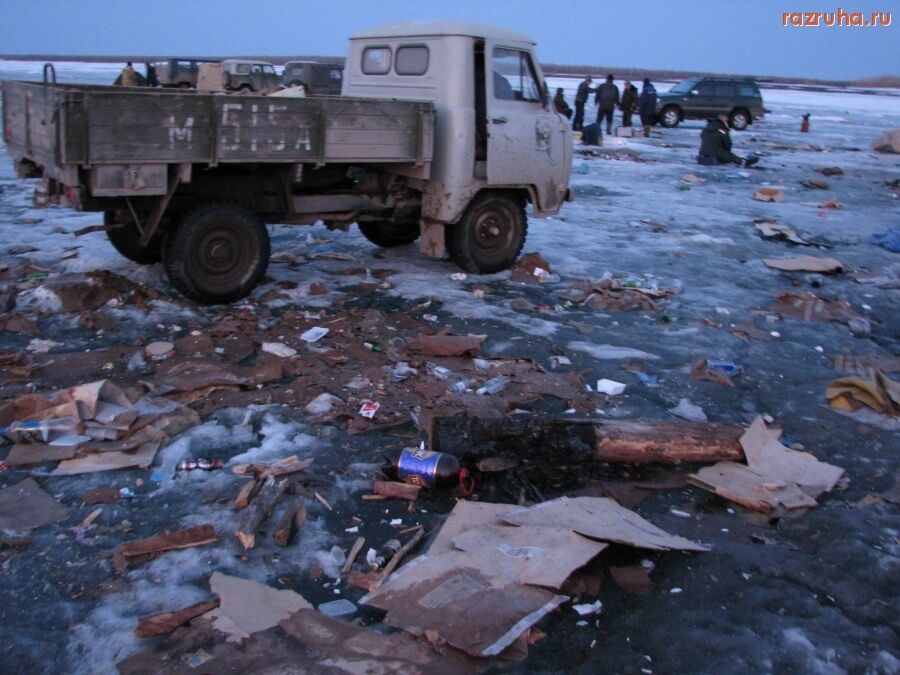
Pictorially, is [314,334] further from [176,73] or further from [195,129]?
[176,73]

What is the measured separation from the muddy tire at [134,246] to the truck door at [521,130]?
3340 mm

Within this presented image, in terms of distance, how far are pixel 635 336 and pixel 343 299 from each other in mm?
2723

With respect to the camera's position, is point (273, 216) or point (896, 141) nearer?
point (273, 216)

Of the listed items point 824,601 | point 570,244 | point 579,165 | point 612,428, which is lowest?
point 824,601

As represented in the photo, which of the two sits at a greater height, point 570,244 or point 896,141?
point 896,141

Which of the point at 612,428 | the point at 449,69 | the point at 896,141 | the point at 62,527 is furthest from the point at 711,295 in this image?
the point at 896,141

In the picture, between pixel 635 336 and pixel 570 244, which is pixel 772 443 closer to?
pixel 635 336

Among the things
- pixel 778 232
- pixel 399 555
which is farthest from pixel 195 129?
pixel 778 232

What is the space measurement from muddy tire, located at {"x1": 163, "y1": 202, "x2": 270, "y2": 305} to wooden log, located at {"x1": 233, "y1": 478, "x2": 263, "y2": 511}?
314 cm

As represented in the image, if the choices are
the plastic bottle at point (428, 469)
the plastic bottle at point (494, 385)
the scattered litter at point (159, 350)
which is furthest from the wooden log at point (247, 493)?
the scattered litter at point (159, 350)

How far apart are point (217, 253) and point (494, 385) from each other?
2865 mm

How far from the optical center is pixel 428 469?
178 inches

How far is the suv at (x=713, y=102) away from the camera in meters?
29.4

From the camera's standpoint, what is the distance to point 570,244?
1081cm
